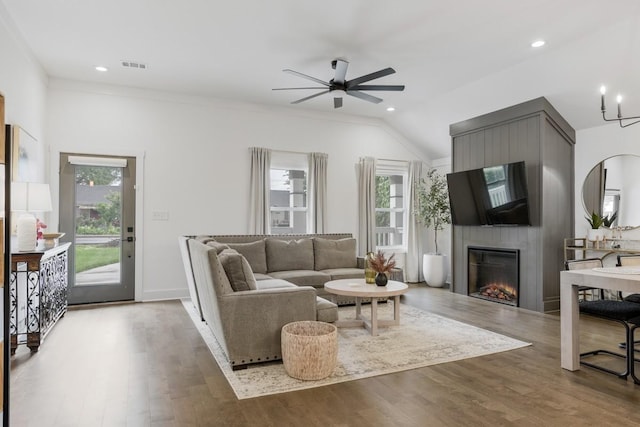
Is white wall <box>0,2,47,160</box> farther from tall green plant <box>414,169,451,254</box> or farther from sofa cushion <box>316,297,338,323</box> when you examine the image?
tall green plant <box>414,169,451,254</box>

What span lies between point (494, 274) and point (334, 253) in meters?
2.49

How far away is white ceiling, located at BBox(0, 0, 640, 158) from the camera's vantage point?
373 cm

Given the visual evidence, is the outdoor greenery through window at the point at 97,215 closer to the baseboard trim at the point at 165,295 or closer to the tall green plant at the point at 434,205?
the baseboard trim at the point at 165,295

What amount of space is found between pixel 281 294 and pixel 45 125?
4.36 metres

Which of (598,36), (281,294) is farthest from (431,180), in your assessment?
(281,294)

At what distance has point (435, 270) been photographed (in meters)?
7.40

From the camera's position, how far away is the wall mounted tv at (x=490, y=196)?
17.8 feet

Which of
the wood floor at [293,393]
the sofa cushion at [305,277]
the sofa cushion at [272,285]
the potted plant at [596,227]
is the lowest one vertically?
the wood floor at [293,393]

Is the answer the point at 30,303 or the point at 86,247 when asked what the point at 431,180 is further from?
the point at 30,303

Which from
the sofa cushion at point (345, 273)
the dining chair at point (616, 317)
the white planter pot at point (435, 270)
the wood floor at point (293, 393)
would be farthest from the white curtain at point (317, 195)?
the dining chair at point (616, 317)

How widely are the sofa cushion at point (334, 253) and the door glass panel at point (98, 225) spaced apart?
9.61 ft

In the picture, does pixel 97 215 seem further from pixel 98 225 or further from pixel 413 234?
pixel 413 234

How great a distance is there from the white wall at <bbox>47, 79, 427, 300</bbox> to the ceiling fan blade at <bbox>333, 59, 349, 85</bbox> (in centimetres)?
235

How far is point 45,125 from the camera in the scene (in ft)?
17.7
